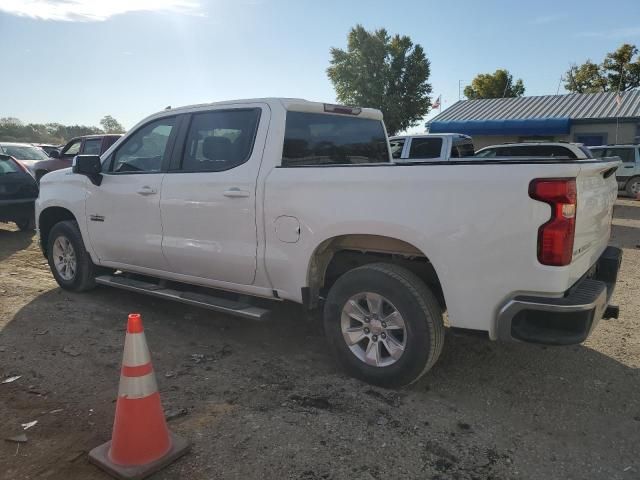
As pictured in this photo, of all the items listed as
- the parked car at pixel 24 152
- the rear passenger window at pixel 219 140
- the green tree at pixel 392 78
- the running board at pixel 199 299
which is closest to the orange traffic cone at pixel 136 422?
the running board at pixel 199 299

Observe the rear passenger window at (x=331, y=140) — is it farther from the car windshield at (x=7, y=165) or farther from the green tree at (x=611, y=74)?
the green tree at (x=611, y=74)

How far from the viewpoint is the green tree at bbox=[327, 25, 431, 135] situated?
1571 inches

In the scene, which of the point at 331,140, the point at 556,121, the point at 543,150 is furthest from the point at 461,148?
the point at 556,121

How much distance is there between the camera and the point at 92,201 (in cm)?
521

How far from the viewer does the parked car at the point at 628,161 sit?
17.7 metres

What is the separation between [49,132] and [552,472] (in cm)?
7388

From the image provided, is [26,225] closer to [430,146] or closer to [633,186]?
[430,146]

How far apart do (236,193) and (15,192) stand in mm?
7346

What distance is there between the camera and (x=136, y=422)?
263 cm

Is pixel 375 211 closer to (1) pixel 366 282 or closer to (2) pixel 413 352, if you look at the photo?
(1) pixel 366 282

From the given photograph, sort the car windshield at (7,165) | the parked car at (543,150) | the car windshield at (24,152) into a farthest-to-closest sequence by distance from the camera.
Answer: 1. the car windshield at (24,152)
2. the parked car at (543,150)
3. the car windshield at (7,165)

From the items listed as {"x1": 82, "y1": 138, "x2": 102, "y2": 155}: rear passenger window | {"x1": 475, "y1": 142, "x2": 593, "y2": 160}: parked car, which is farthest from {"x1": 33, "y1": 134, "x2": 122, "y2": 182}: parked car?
{"x1": 475, "y1": 142, "x2": 593, "y2": 160}: parked car

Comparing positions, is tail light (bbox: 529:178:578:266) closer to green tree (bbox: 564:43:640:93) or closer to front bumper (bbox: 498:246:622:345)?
front bumper (bbox: 498:246:622:345)

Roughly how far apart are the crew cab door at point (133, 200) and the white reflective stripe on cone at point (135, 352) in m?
2.07
